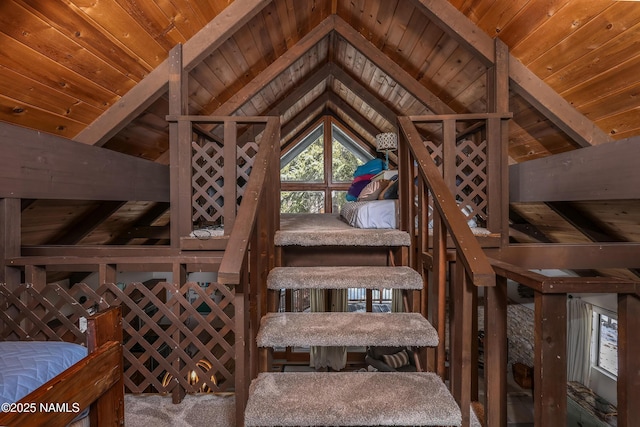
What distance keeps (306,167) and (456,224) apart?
484 centimetres

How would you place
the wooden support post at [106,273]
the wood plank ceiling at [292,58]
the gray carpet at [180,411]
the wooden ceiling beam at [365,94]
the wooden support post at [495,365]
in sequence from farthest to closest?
the wooden ceiling beam at [365,94], the wooden support post at [106,273], the wood plank ceiling at [292,58], the gray carpet at [180,411], the wooden support post at [495,365]

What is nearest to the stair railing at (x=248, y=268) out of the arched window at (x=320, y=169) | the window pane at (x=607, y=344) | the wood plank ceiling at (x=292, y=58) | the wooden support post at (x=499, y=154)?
the wood plank ceiling at (x=292, y=58)

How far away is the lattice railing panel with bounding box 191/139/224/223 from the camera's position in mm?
2332

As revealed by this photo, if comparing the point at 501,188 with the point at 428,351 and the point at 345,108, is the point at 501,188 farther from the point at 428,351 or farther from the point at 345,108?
the point at 345,108

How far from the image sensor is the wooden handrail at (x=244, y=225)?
1.06m

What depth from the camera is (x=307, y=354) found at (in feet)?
15.5

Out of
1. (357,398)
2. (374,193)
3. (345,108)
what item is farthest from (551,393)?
(345,108)

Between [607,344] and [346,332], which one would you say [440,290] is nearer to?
[346,332]

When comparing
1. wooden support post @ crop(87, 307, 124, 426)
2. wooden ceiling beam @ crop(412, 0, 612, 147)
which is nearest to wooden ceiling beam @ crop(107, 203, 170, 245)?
wooden support post @ crop(87, 307, 124, 426)

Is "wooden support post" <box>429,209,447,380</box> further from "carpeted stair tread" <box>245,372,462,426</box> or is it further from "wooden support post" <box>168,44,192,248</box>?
"wooden support post" <box>168,44,192,248</box>

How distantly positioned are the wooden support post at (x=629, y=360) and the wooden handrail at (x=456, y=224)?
372mm

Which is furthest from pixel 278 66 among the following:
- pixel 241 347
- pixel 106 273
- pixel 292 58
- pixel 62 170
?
pixel 241 347

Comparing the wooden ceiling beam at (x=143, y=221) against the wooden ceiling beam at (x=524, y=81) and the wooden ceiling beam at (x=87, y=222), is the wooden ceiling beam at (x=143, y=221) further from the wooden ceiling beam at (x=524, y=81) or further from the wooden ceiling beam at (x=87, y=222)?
the wooden ceiling beam at (x=524, y=81)

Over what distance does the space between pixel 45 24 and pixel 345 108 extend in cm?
427
